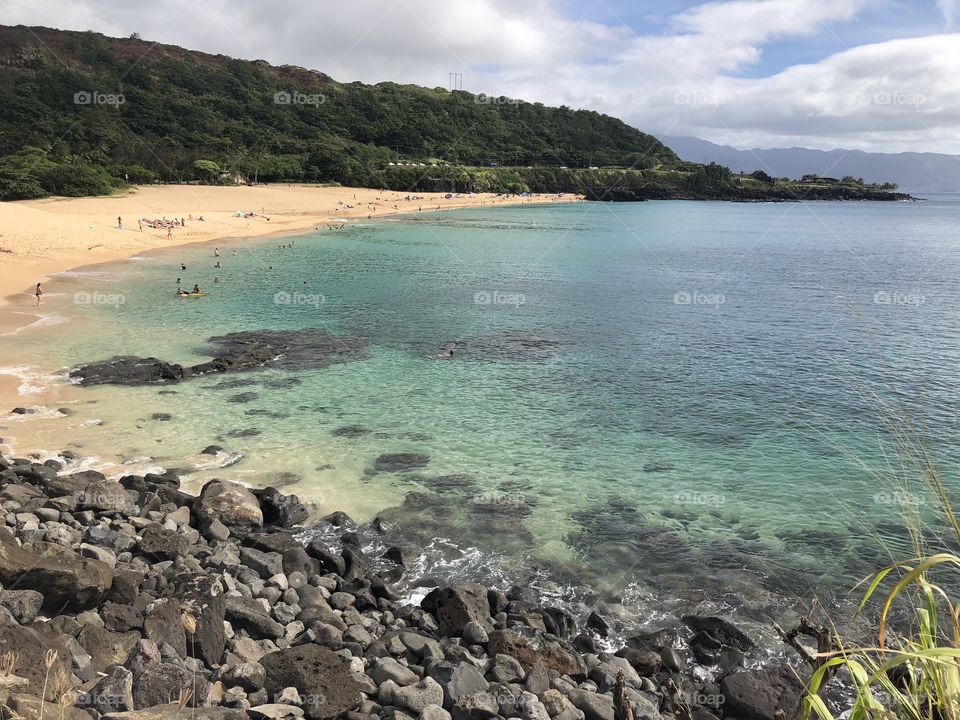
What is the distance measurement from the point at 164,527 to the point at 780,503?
44.9 ft

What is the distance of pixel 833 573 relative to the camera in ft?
43.1

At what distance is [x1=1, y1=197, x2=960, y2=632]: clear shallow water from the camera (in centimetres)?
1434

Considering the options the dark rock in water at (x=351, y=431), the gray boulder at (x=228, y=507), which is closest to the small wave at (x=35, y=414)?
the dark rock in water at (x=351, y=431)

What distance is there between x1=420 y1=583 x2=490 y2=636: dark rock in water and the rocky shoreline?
0.03 meters

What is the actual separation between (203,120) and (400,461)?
13857 cm

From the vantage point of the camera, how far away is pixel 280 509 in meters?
14.6

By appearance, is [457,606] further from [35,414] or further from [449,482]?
[35,414]

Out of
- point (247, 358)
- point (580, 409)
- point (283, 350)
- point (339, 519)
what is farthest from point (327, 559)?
point (283, 350)

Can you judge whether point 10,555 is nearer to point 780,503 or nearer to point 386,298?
point 780,503

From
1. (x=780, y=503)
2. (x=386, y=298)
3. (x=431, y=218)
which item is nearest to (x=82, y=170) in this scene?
(x=431, y=218)

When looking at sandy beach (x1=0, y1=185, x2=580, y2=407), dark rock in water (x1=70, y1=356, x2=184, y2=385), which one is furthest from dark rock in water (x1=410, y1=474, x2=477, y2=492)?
sandy beach (x1=0, y1=185, x2=580, y2=407)

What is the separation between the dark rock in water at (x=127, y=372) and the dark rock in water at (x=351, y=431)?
794 cm

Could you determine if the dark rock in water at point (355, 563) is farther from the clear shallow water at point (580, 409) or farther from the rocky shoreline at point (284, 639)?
the clear shallow water at point (580, 409)

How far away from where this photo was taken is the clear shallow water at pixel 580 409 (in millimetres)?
14344
